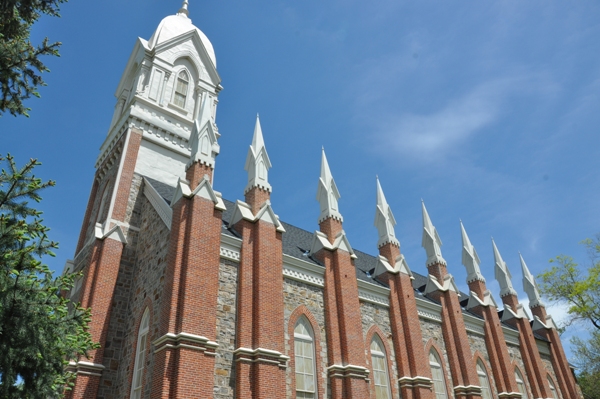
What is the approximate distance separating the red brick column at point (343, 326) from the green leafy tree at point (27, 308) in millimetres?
9836

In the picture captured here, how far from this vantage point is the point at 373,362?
18.4m

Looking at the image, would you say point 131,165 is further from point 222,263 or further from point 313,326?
point 313,326

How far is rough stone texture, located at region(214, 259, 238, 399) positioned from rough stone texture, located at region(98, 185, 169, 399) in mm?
1985

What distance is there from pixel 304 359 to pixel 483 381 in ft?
43.1

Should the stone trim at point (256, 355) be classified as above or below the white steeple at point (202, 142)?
below

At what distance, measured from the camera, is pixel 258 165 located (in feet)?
59.7

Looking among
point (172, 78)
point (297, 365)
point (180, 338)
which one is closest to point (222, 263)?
point (180, 338)

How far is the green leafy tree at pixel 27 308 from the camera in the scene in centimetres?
768

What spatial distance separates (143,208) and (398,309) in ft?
40.0

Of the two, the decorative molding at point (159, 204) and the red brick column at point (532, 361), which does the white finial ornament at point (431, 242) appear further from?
the decorative molding at point (159, 204)

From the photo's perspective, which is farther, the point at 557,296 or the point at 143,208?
the point at 557,296

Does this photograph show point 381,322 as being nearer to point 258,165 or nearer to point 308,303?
point 308,303

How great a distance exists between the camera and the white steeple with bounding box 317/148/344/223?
20.5m

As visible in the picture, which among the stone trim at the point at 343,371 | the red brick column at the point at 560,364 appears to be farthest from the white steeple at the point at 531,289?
the stone trim at the point at 343,371
